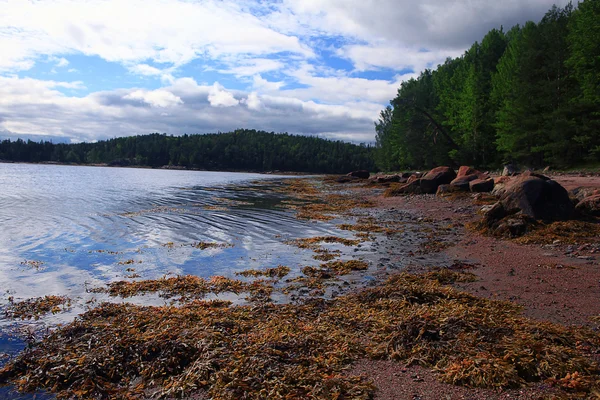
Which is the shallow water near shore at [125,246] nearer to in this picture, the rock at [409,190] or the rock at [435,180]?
the rock at [409,190]

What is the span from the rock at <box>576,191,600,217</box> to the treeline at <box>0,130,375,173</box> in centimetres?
14951

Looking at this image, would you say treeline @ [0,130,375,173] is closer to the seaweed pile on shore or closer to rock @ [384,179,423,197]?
rock @ [384,179,423,197]

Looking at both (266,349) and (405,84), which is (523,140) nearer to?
(266,349)

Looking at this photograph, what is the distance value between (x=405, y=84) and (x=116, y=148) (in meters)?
148

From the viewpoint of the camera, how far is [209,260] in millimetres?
11297

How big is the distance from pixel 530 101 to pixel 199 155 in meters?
147

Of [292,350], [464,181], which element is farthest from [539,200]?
[292,350]

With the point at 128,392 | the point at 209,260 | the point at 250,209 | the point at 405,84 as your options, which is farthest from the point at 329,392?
the point at 405,84

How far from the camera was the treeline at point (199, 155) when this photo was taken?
16462 cm

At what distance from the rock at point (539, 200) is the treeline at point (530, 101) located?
18.9 meters

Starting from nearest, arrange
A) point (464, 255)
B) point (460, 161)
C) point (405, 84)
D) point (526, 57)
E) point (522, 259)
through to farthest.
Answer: point (522, 259) < point (464, 255) < point (526, 57) < point (460, 161) < point (405, 84)

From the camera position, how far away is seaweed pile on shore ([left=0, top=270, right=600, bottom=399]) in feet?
14.3

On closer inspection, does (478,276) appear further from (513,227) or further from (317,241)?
(317,241)

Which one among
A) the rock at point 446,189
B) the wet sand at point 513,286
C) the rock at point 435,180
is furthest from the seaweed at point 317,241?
the rock at point 435,180
